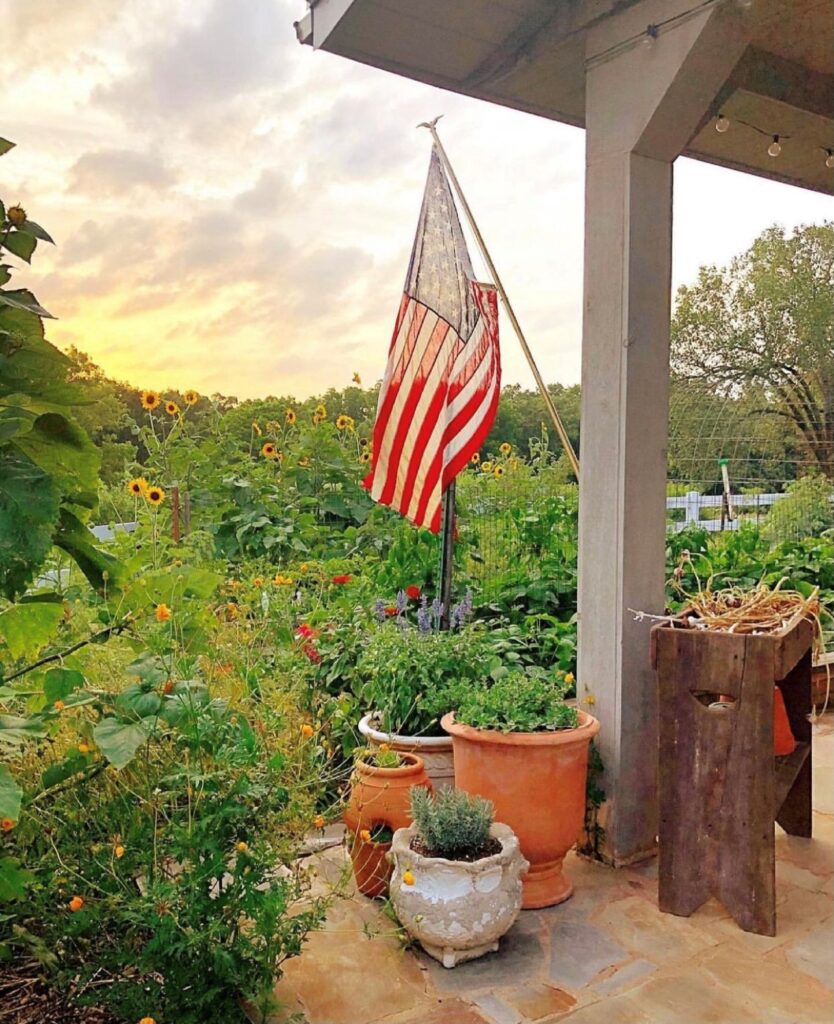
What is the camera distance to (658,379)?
255 centimetres

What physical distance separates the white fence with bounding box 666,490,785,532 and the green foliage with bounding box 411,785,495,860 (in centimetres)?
302

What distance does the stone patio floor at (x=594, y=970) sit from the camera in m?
1.85

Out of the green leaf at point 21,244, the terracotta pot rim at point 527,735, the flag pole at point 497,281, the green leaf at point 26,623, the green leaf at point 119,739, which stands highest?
the flag pole at point 497,281

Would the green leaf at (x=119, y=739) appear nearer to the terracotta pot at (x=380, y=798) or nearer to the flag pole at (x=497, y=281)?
the terracotta pot at (x=380, y=798)

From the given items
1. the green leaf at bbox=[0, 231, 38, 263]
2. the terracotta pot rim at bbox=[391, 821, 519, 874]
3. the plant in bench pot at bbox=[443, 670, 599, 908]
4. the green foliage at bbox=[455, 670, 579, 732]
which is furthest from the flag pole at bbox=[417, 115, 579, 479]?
the green leaf at bbox=[0, 231, 38, 263]

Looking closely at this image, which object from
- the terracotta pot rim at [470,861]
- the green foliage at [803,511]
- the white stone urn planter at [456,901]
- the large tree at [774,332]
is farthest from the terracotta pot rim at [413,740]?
the large tree at [774,332]

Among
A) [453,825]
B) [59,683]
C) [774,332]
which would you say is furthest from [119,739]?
[774,332]

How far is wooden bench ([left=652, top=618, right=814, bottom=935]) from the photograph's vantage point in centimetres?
219

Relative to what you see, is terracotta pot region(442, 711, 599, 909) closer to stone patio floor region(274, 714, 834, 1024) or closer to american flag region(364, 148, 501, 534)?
stone patio floor region(274, 714, 834, 1024)

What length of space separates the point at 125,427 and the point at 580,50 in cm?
294

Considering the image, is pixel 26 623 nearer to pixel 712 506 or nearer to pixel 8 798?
pixel 8 798

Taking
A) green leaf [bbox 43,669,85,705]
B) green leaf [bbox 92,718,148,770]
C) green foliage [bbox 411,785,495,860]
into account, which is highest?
green leaf [bbox 43,669,85,705]

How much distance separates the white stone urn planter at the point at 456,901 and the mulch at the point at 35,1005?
660mm

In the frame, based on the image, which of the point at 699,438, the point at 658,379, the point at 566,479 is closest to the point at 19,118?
the point at 658,379
